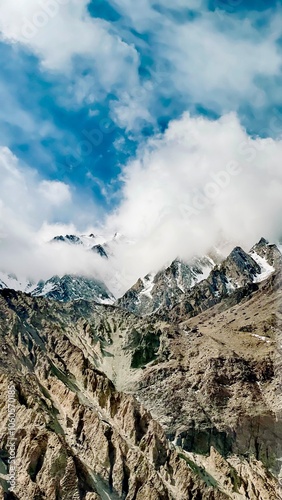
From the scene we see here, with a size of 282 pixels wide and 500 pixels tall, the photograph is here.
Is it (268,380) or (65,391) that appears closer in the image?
(65,391)

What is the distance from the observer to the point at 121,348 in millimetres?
145125

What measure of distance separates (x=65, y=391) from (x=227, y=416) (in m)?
37.6

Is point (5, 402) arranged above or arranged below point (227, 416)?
above

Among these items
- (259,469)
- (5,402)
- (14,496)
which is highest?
(5,402)

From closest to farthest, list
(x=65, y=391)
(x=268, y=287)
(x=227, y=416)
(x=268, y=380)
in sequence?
1. (x=65, y=391)
2. (x=227, y=416)
3. (x=268, y=380)
4. (x=268, y=287)

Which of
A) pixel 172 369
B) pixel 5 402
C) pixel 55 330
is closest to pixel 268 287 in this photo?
pixel 172 369

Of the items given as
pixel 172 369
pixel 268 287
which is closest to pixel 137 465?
pixel 172 369

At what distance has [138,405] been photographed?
99250mm

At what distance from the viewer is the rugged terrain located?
73125mm

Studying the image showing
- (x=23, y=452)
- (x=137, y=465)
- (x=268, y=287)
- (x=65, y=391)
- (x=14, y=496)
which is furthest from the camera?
(x=268, y=287)

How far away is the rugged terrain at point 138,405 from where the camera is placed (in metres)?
73.1

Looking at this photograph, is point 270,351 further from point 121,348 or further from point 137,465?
point 137,465

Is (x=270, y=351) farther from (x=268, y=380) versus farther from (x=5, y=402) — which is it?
(x=5, y=402)

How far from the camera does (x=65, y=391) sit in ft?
311
